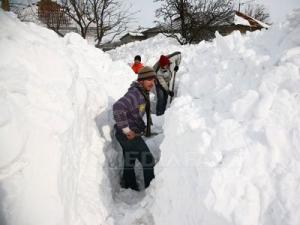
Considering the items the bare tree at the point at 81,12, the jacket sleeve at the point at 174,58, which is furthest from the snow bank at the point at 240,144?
the bare tree at the point at 81,12

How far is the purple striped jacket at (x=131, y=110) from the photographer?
4.06 meters

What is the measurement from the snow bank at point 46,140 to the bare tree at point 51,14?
12.4 meters

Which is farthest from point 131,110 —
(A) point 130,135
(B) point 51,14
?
(B) point 51,14

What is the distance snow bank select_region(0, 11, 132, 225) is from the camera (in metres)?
2.63

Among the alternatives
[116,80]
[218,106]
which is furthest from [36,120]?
[116,80]

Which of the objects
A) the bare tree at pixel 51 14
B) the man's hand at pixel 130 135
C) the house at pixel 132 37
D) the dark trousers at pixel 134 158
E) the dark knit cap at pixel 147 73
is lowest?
the dark trousers at pixel 134 158

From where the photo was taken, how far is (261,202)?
2.57 meters

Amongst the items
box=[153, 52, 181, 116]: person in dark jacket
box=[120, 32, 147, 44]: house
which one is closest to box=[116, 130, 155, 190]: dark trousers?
box=[153, 52, 181, 116]: person in dark jacket

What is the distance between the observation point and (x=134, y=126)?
436 centimetres

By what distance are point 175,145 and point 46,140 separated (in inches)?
54.0

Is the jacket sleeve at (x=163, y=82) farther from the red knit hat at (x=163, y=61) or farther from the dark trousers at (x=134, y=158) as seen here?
the dark trousers at (x=134, y=158)

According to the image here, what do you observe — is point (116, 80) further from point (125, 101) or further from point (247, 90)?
point (247, 90)

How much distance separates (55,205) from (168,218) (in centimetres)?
111

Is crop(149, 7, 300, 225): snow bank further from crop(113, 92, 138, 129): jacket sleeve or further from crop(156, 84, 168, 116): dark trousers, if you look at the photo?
crop(156, 84, 168, 116): dark trousers
